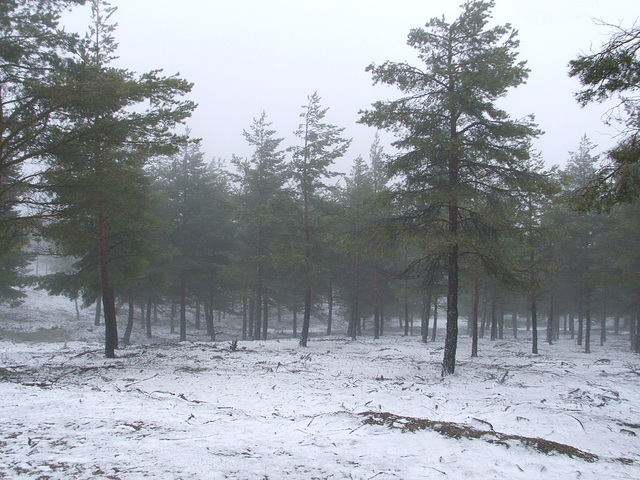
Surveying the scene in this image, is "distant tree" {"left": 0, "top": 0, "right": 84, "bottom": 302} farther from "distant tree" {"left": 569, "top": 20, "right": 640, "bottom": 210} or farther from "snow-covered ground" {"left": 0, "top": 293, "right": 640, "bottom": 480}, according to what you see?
"distant tree" {"left": 569, "top": 20, "right": 640, "bottom": 210}

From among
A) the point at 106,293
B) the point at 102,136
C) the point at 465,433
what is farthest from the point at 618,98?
the point at 106,293

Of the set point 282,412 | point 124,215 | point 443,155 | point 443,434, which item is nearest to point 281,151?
point 124,215

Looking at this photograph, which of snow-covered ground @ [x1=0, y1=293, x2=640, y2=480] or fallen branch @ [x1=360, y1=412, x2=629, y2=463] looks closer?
snow-covered ground @ [x1=0, y1=293, x2=640, y2=480]

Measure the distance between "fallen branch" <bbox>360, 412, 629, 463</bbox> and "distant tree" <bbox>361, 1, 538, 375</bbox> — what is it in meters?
5.68

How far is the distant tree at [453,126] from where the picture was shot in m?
11.8

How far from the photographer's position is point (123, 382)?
995cm

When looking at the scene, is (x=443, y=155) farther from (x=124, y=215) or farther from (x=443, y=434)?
(x=124, y=215)

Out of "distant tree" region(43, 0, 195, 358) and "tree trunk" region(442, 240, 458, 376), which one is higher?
"distant tree" region(43, 0, 195, 358)

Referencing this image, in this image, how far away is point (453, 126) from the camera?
12773 millimetres

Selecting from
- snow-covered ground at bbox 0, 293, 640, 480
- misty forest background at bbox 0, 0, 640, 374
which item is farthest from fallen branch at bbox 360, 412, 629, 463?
misty forest background at bbox 0, 0, 640, 374

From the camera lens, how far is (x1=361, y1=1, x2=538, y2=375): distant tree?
1178 cm

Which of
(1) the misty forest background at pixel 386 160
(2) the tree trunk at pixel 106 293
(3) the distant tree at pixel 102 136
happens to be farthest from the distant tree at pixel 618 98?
(2) the tree trunk at pixel 106 293

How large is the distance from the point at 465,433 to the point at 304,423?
2.80 metres

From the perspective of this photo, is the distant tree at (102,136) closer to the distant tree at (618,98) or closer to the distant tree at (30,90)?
the distant tree at (30,90)
